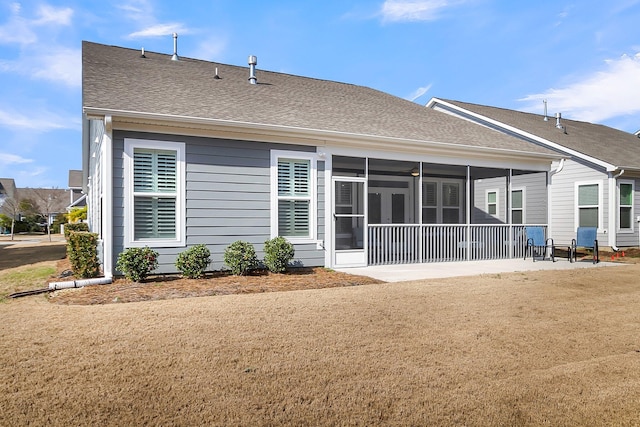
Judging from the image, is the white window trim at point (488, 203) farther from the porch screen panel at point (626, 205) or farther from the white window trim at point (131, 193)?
the white window trim at point (131, 193)

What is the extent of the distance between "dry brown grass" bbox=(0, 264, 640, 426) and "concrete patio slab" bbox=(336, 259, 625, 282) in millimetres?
2414

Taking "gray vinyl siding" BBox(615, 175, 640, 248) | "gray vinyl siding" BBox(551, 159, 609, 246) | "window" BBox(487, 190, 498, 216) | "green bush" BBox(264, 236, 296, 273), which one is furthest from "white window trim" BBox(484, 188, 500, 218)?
"green bush" BBox(264, 236, 296, 273)

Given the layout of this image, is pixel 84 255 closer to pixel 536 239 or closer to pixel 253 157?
pixel 253 157

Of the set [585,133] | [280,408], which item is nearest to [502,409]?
[280,408]

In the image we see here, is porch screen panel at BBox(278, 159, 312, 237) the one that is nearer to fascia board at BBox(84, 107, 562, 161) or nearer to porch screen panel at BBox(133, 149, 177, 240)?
fascia board at BBox(84, 107, 562, 161)

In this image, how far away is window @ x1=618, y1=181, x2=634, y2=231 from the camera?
1537 cm

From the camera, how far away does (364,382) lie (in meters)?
3.33

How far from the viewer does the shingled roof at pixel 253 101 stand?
878cm

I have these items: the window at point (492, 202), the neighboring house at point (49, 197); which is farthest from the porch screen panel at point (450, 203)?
the neighboring house at point (49, 197)

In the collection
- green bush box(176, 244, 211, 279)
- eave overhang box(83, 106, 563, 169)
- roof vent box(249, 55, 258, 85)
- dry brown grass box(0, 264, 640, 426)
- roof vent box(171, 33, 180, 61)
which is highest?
roof vent box(171, 33, 180, 61)

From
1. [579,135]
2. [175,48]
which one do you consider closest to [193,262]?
[175,48]

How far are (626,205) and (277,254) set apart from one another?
533 inches

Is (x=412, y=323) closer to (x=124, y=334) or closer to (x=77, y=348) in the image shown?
(x=124, y=334)

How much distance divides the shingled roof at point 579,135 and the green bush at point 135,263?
1462 centimetres
